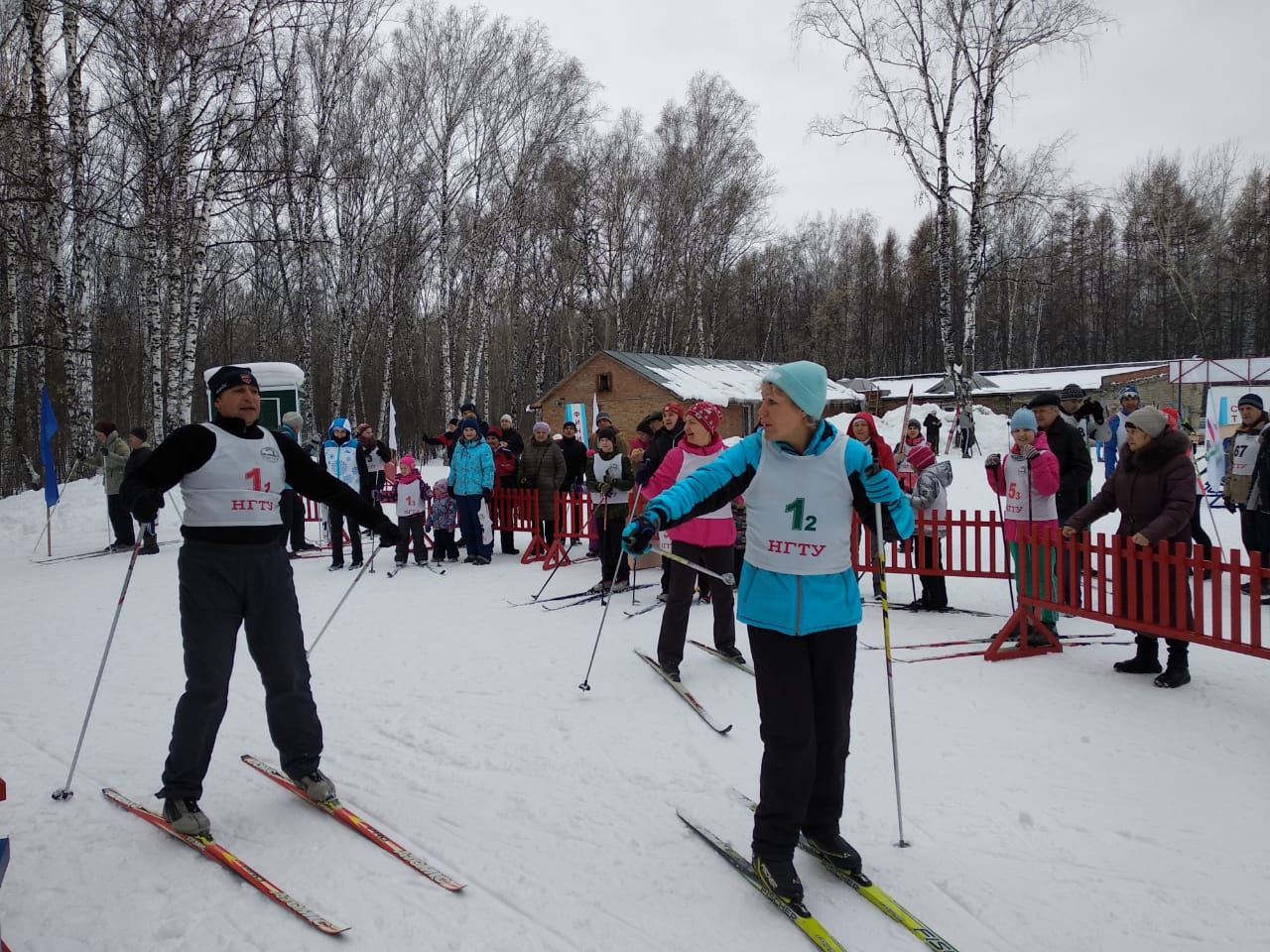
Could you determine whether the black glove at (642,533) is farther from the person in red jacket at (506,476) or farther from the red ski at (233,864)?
the person in red jacket at (506,476)

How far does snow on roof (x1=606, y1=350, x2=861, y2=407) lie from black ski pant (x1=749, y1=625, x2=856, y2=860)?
2449 centimetres

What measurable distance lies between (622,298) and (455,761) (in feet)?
111

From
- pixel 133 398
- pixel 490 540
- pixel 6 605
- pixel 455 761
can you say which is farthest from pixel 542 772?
pixel 133 398

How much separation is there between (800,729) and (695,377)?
2754cm

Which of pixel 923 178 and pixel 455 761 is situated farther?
pixel 923 178

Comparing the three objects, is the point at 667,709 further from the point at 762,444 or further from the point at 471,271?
the point at 471,271

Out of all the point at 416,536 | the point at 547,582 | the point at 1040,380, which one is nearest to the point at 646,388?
the point at 416,536

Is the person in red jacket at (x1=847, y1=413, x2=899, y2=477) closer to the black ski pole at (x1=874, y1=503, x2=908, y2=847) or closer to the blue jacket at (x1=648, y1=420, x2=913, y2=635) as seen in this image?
the black ski pole at (x1=874, y1=503, x2=908, y2=847)

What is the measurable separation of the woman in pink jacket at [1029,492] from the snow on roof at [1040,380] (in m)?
32.4

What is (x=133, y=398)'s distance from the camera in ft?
88.0

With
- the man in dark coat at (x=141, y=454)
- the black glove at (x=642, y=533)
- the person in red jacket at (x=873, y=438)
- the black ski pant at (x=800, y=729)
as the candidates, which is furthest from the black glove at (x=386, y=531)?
the man in dark coat at (x=141, y=454)

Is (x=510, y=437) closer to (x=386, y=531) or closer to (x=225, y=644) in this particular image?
(x=386, y=531)

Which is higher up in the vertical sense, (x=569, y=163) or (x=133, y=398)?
(x=569, y=163)

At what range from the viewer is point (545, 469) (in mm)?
10141
